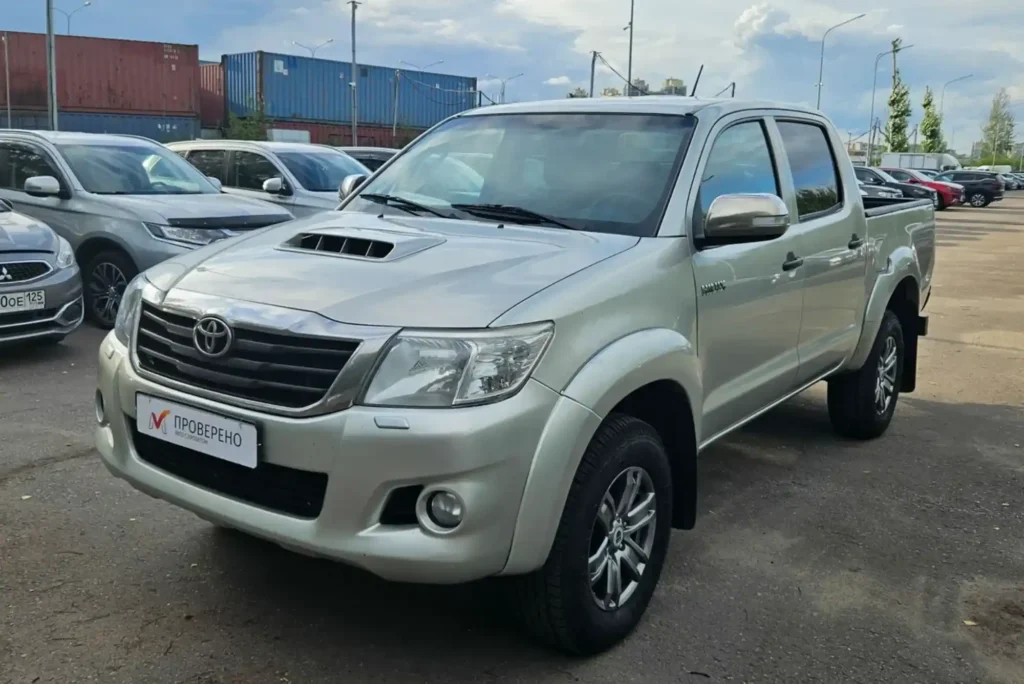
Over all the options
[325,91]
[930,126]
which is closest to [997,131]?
[930,126]

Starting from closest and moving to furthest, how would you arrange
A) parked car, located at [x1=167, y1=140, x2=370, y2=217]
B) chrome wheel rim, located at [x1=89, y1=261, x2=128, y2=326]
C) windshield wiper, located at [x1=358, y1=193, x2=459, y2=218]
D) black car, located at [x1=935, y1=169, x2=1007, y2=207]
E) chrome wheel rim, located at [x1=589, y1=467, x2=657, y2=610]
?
chrome wheel rim, located at [x1=589, y1=467, x2=657, y2=610] → windshield wiper, located at [x1=358, y1=193, x2=459, y2=218] → chrome wheel rim, located at [x1=89, y1=261, x2=128, y2=326] → parked car, located at [x1=167, y1=140, x2=370, y2=217] → black car, located at [x1=935, y1=169, x2=1007, y2=207]

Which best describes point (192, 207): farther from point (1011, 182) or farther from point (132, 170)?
point (1011, 182)

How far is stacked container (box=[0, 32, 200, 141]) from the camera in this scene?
110 ft

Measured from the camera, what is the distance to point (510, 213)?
362 cm

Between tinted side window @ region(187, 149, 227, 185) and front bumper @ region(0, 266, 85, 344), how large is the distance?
437 centimetres

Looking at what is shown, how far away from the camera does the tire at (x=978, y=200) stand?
40188 mm

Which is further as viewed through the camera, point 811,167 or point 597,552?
point 811,167

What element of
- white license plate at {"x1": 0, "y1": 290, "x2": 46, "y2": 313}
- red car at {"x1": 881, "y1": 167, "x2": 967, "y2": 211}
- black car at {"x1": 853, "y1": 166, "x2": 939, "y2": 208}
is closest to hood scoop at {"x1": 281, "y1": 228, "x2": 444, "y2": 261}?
white license plate at {"x1": 0, "y1": 290, "x2": 46, "y2": 313}

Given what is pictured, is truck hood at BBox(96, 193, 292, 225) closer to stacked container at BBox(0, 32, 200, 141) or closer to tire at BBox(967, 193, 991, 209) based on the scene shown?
stacked container at BBox(0, 32, 200, 141)

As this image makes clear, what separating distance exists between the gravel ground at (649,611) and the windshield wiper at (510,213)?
1335 millimetres

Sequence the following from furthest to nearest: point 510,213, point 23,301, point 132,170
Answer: point 132,170, point 23,301, point 510,213

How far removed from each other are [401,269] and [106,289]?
6109mm

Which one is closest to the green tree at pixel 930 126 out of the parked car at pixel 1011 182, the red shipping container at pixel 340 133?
the parked car at pixel 1011 182

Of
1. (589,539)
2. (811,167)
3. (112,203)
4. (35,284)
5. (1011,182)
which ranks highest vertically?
(1011,182)
